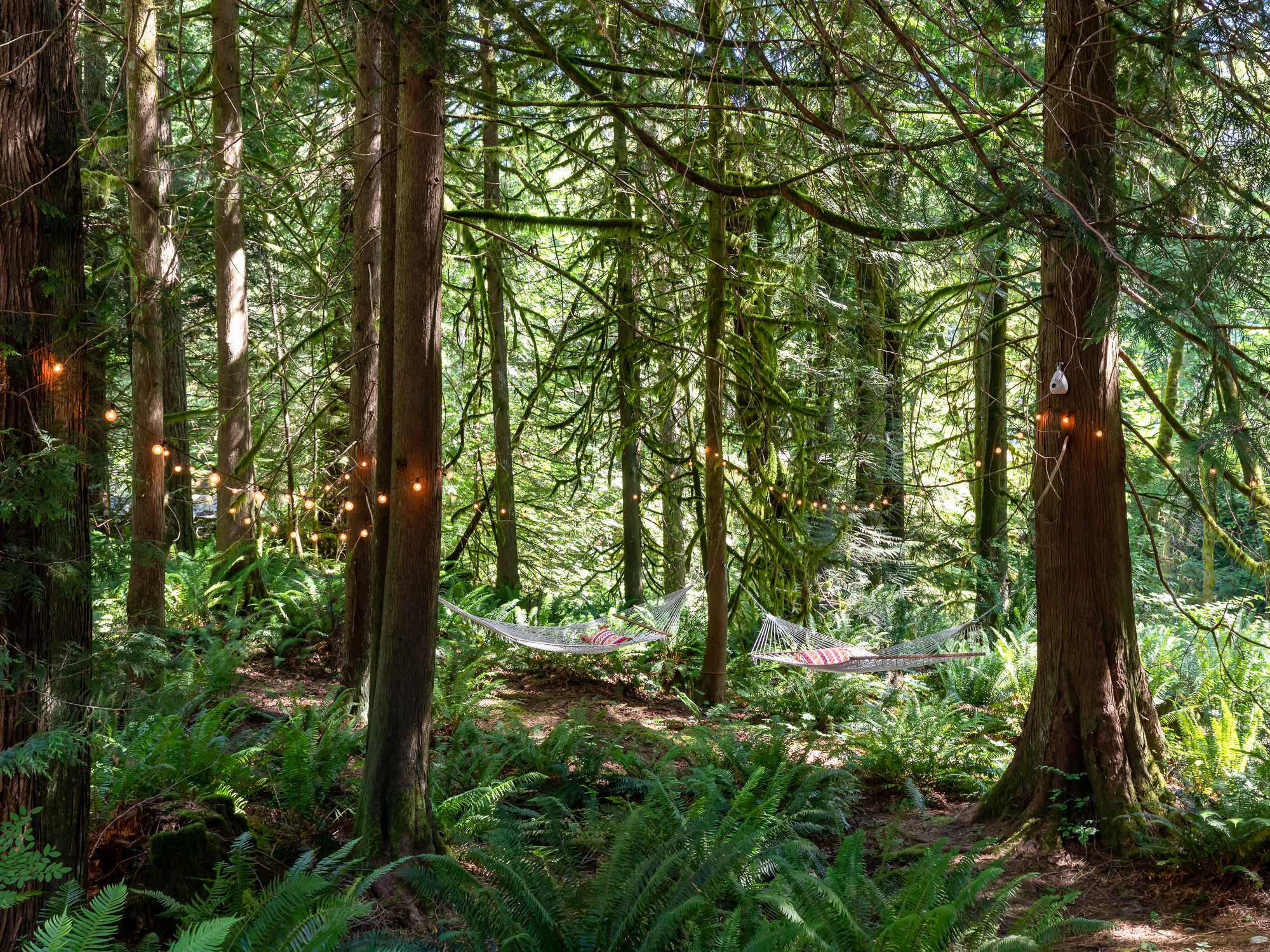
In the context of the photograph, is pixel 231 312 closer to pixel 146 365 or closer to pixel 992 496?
pixel 146 365

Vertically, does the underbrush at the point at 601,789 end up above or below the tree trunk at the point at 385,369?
below

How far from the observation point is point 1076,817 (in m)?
3.88

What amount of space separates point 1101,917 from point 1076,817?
531 mm

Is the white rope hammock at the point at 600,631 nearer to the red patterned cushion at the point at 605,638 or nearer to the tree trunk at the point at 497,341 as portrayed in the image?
the red patterned cushion at the point at 605,638

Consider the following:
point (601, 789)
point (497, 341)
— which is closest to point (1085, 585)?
point (601, 789)

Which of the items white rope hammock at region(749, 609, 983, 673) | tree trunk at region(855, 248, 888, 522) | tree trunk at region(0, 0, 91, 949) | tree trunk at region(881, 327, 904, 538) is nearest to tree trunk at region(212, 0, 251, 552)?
tree trunk at region(0, 0, 91, 949)

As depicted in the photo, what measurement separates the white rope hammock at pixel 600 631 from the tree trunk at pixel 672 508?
3.31ft

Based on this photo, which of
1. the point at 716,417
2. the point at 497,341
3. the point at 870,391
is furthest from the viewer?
the point at 870,391

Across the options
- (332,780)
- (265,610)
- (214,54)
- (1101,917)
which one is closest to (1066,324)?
(1101,917)

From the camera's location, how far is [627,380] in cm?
605

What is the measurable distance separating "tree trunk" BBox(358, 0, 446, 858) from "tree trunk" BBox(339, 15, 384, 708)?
1161mm

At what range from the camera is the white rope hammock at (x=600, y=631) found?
16.6 ft

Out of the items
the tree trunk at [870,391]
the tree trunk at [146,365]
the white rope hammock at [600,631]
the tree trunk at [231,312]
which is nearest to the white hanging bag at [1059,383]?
the tree trunk at [870,391]

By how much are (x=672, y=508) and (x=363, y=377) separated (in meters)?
3.41
